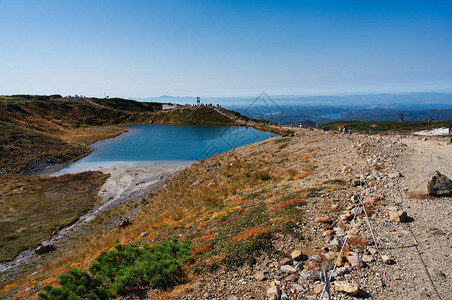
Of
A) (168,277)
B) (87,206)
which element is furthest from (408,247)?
(87,206)

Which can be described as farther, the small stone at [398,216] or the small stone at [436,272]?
the small stone at [398,216]

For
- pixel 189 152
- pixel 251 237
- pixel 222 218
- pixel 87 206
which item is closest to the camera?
pixel 251 237

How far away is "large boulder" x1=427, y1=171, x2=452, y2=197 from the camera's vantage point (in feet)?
29.7

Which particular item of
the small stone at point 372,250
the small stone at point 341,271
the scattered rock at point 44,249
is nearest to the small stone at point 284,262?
the small stone at point 341,271

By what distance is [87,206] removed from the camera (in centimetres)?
2648

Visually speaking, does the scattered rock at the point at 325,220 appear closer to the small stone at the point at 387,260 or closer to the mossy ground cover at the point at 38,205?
the small stone at the point at 387,260

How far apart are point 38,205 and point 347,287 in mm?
34260

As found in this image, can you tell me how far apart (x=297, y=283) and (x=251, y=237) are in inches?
103

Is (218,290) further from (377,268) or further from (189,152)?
(189,152)

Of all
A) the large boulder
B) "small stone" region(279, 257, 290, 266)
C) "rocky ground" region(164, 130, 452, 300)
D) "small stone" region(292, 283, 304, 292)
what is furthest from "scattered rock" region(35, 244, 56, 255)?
the large boulder

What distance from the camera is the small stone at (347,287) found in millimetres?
4973

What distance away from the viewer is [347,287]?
16.7ft

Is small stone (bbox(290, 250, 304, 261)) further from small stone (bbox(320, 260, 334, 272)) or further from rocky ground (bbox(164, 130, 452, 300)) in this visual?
small stone (bbox(320, 260, 334, 272))

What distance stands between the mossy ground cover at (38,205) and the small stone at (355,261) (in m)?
23.6
